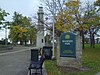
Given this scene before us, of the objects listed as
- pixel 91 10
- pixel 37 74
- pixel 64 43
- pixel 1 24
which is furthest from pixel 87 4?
pixel 37 74

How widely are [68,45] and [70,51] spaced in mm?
387

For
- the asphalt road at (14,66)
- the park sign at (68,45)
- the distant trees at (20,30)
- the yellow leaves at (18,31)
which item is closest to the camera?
the asphalt road at (14,66)

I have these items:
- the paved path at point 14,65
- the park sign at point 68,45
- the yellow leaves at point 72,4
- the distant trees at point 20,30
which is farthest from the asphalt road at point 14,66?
the distant trees at point 20,30

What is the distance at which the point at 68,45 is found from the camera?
53.4ft

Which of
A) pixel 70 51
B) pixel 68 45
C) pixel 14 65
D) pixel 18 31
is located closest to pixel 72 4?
pixel 14 65

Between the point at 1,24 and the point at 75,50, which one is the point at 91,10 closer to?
the point at 1,24

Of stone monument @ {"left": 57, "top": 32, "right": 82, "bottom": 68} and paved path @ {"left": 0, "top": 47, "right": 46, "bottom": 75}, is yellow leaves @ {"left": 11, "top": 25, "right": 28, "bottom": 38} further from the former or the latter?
stone monument @ {"left": 57, "top": 32, "right": 82, "bottom": 68}

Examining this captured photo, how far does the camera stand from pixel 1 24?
163ft

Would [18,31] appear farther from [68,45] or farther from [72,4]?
[68,45]

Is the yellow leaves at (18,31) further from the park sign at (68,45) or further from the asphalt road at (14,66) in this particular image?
the park sign at (68,45)

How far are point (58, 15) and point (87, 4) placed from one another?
8167mm

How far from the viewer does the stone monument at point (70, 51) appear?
16000mm

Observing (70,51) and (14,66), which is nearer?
(70,51)

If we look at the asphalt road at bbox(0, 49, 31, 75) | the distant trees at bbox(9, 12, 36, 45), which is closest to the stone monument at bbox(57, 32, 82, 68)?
the asphalt road at bbox(0, 49, 31, 75)
